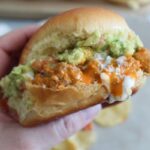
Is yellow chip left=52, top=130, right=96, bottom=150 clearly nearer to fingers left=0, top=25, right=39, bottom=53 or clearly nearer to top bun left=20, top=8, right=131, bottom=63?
fingers left=0, top=25, right=39, bottom=53

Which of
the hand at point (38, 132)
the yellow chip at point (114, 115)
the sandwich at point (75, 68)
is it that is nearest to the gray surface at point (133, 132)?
the yellow chip at point (114, 115)

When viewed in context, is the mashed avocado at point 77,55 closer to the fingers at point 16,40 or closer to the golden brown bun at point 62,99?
the golden brown bun at point 62,99

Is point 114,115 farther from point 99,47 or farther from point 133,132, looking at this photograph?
point 99,47

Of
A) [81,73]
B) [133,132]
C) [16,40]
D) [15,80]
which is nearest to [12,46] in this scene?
[16,40]

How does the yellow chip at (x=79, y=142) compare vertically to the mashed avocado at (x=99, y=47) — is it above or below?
below

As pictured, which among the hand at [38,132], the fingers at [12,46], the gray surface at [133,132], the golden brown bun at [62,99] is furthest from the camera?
the gray surface at [133,132]

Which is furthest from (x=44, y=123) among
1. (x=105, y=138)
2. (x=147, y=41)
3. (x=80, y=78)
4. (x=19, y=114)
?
(x=147, y=41)
